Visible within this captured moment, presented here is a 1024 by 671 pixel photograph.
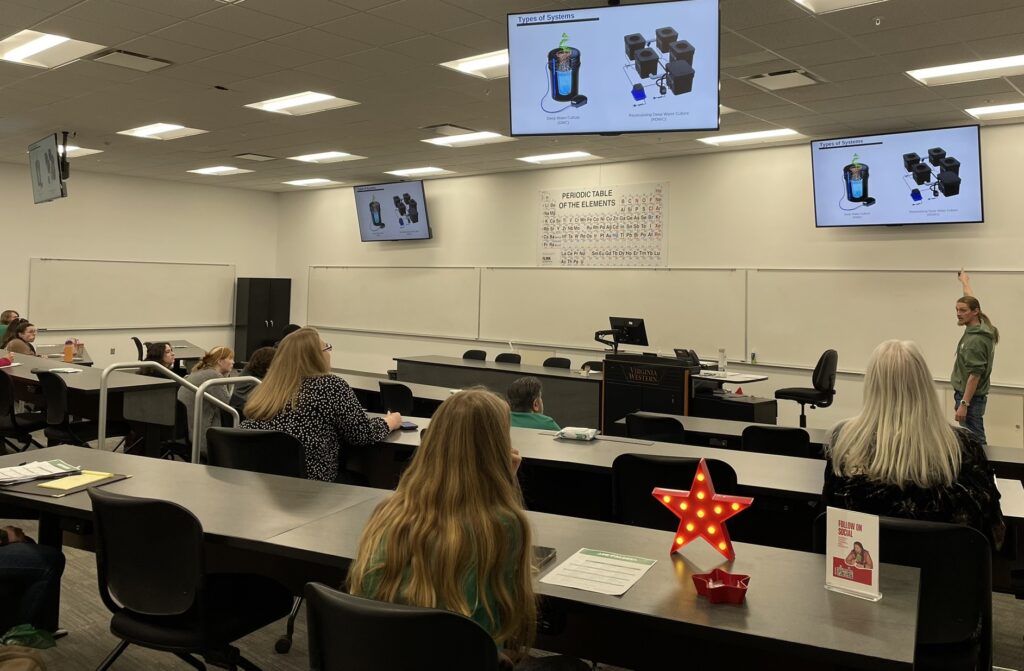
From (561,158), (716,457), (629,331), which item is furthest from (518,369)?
(716,457)

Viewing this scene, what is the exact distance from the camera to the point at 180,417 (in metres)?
5.26

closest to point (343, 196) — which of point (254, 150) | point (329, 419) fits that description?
point (254, 150)

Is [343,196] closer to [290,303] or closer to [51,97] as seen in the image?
[290,303]

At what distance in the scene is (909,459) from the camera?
2248mm

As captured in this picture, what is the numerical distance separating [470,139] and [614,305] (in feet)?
8.27

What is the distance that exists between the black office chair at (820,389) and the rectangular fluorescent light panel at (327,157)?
5.49m

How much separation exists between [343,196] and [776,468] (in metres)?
10.0

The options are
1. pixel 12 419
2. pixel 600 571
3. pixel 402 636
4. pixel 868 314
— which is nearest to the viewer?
pixel 402 636

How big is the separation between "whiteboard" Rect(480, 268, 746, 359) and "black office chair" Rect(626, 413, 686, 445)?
4.20m

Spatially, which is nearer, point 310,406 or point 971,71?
point 310,406

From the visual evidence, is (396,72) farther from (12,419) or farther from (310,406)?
(12,419)

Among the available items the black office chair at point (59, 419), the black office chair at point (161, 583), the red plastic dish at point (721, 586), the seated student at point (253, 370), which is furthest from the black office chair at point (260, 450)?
the black office chair at point (59, 419)

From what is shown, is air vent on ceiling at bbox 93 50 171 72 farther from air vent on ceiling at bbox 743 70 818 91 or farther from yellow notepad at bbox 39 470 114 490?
air vent on ceiling at bbox 743 70 818 91

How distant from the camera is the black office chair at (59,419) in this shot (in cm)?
508
